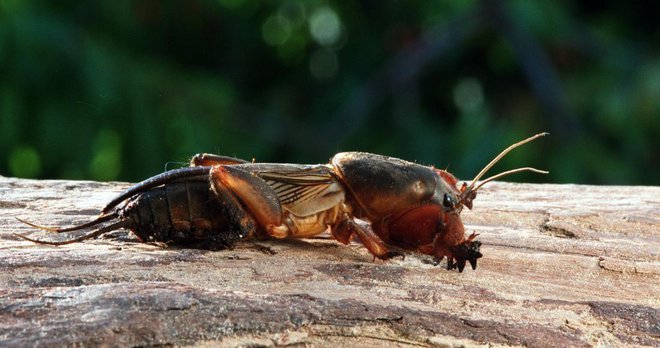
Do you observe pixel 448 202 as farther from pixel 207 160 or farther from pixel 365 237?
pixel 207 160

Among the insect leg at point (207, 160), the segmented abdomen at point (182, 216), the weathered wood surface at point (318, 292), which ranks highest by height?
the insect leg at point (207, 160)

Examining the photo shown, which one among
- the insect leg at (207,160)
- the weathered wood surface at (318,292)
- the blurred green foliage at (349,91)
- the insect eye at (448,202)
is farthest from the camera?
the blurred green foliage at (349,91)

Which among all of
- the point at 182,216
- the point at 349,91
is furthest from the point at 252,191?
the point at 349,91

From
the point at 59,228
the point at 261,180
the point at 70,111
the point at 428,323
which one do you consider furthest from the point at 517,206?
the point at 70,111

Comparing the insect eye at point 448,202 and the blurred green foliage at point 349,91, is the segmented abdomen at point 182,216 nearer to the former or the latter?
the insect eye at point 448,202

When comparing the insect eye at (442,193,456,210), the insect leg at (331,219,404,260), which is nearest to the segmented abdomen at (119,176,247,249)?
the insect leg at (331,219,404,260)

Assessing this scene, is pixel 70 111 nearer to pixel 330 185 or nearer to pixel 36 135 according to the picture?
pixel 36 135

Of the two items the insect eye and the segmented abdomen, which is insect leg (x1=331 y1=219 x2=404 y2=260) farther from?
the segmented abdomen

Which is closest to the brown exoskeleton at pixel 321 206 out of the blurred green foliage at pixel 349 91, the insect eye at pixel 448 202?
the insect eye at pixel 448 202
